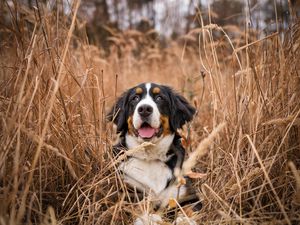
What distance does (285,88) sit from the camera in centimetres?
252

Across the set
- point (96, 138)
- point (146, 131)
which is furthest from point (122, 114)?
point (96, 138)

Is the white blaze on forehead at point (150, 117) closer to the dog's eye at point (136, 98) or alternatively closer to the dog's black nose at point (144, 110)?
the dog's black nose at point (144, 110)

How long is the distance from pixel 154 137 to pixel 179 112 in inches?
18.3

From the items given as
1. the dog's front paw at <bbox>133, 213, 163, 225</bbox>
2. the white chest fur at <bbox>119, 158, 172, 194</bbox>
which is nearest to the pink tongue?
the white chest fur at <bbox>119, 158, 172, 194</bbox>

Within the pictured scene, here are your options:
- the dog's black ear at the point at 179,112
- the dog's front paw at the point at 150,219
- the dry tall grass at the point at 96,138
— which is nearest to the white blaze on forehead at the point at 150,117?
the dog's black ear at the point at 179,112

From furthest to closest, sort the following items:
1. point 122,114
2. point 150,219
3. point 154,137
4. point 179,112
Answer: point 179,112, point 122,114, point 154,137, point 150,219

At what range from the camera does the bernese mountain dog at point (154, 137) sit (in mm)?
2900

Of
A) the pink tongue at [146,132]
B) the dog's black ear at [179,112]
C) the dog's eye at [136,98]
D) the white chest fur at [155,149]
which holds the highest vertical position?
the dog's eye at [136,98]

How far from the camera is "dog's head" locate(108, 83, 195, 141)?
313cm

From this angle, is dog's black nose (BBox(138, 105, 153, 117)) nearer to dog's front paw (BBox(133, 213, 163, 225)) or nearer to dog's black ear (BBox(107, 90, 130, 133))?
dog's black ear (BBox(107, 90, 130, 133))

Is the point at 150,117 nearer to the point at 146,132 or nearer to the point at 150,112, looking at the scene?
the point at 150,112

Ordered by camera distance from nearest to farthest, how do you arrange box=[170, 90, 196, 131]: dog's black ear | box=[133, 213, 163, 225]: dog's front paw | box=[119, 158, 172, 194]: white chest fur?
box=[133, 213, 163, 225]: dog's front paw → box=[119, 158, 172, 194]: white chest fur → box=[170, 90, 196, 131]: dog's black ear

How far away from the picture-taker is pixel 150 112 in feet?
10.2

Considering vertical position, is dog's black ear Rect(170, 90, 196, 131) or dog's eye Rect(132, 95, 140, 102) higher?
dog's eye Rect(132, 95, 140, 102)
